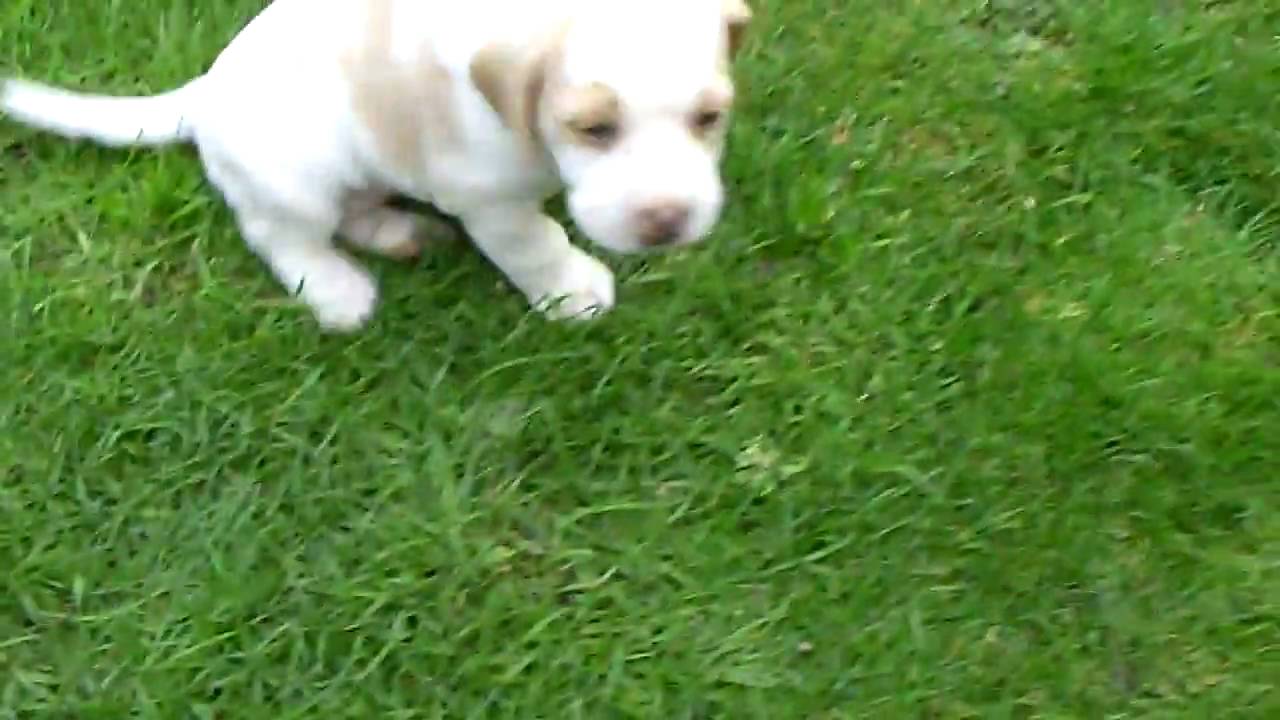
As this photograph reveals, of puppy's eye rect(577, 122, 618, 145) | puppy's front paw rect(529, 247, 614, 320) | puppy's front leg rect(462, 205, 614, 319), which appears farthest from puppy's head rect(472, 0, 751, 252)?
puppy's front paw rect(529, 247, 614, 320)

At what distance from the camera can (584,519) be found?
2.63 m

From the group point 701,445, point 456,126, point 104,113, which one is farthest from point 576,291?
point 104,113

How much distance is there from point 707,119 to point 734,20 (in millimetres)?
156

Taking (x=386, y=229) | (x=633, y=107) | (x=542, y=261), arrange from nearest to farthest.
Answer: (x=633, y=107) → (x=542, y=261) → (x=386, y=229)

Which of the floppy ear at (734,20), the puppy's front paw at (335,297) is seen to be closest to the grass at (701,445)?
the puppy's front paw at (335,297)

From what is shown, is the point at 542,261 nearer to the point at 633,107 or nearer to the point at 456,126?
the point at 456,126

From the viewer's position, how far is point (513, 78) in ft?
6.86

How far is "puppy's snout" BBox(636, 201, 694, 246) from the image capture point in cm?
218

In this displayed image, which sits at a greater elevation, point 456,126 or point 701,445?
point 456,126

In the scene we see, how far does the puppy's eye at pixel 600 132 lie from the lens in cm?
210

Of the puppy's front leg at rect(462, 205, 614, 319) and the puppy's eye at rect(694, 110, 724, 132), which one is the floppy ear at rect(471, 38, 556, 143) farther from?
the puppy's front leg at rect(462, 205, 614, 319)

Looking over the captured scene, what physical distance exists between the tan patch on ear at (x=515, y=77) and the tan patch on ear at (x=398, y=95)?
0.39 feet

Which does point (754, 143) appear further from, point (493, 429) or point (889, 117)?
point (493, 429)

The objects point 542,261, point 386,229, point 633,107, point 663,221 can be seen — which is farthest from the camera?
point 386,229
